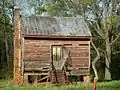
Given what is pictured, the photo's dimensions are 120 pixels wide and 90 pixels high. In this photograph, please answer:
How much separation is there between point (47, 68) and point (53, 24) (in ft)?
13.9

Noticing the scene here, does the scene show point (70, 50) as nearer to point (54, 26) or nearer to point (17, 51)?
point (54, 26)

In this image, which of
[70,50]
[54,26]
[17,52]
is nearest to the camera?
[70,50]

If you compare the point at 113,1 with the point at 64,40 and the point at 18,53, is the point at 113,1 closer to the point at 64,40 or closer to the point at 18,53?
the point at 64,40

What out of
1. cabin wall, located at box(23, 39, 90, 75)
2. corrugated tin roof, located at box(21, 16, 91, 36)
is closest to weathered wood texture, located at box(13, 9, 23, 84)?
corrugated tin roof, located at box(21, 16, 91, 36)

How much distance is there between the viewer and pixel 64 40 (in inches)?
1316

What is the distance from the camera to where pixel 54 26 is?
3422 cm

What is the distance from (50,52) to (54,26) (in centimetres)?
268

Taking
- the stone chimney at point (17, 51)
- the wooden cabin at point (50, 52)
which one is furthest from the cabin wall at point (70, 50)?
the stone chimney at point (17, 51)

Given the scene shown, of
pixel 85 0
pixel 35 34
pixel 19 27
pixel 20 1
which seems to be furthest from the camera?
pixel 20 1

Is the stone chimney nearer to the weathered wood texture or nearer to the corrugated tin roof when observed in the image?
the weathered wood texture

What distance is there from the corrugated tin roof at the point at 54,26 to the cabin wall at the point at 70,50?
2.53 ft

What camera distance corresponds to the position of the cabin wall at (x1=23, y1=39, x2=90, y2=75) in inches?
1284

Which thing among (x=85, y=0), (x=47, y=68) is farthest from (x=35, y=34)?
(x=85, y=0)

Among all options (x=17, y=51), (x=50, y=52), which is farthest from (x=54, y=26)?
(x=17, y=51)
